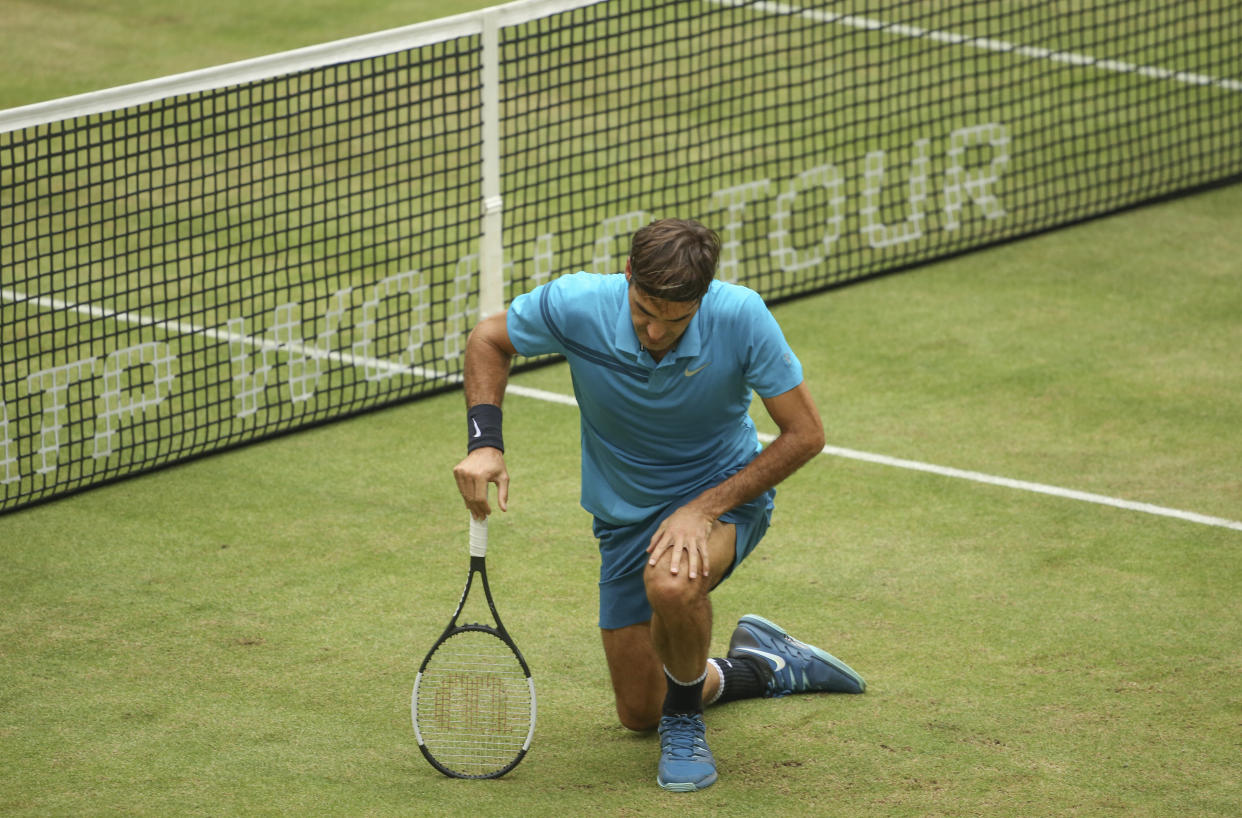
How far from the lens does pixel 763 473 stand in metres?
4.68

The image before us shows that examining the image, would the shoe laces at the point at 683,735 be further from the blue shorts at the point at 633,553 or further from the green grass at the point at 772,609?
the blue shorts at the point at 633,553

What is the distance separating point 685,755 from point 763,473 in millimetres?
901

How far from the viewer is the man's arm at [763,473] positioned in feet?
15.2

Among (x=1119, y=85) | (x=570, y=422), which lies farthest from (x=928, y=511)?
(x=1119, y=85)

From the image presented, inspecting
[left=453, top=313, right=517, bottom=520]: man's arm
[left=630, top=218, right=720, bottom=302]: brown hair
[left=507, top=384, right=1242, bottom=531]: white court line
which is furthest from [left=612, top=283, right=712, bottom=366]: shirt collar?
[left=507, top=384, right=1242, bottom=531]: white court line

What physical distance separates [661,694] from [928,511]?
2184 mm

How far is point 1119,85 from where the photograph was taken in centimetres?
1333

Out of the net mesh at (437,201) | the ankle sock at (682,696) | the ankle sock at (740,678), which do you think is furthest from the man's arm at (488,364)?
the net mesh at (437,201)

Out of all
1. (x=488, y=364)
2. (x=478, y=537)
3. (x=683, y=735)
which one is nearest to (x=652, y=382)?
(x=488, y=364)

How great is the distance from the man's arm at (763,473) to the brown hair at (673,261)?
434mm

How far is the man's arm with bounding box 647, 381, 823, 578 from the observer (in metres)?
4.63

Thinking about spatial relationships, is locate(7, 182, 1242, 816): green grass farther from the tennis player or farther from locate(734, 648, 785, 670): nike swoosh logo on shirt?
the tennis player

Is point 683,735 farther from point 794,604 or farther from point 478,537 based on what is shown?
point 794,604

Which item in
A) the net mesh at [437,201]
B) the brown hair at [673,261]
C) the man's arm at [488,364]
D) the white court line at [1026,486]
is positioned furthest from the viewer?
the net mesh at [437,201]
